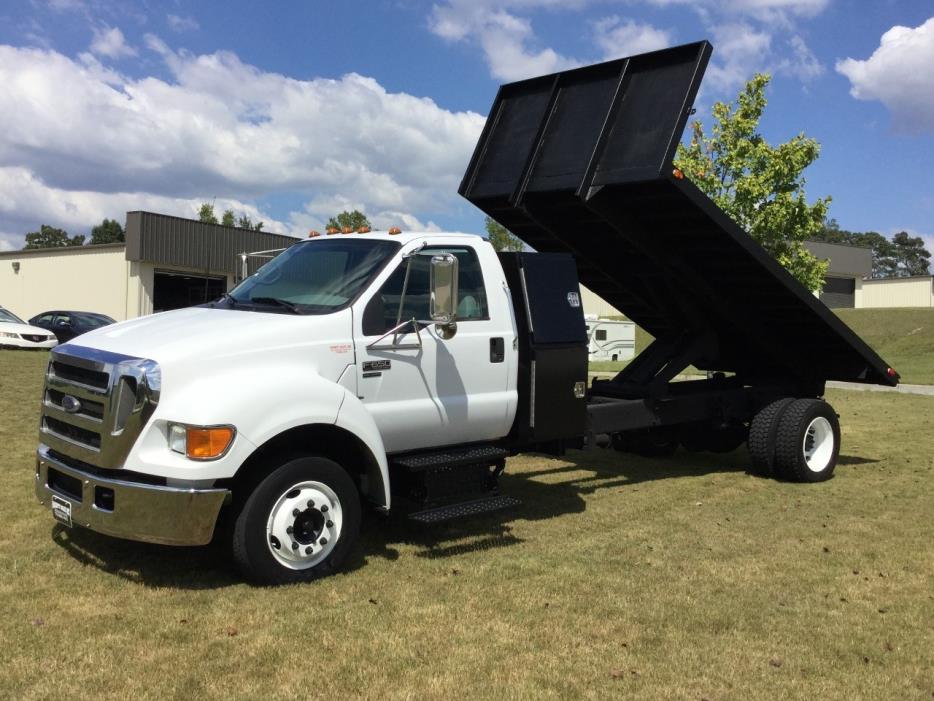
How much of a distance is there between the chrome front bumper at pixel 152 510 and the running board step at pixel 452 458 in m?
1.44

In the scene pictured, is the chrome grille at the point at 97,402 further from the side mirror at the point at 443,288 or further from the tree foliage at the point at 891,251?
the tree foliage at the point at 891,251

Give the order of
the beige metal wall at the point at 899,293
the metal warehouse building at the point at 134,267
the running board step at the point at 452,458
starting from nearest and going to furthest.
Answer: the running board step at the point at 452,458
the metal warehouse building at the point at 134,267
the beige metal wall at the point at 899,293

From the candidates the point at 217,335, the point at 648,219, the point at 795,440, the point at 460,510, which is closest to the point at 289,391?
the point at 217,335

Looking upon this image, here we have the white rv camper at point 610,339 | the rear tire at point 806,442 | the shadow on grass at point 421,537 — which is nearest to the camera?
the shadow on grass at point 421,537

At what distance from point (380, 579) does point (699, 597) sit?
2.00 m

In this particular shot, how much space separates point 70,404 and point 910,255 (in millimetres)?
145837

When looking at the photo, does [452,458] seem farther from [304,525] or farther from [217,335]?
[217,335]

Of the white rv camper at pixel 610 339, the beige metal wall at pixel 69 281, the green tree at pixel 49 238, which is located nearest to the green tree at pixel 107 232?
the green tree at pixel 49 238

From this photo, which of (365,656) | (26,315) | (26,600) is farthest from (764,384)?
(26,315)

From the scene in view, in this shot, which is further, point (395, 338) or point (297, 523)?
point (395, 338)

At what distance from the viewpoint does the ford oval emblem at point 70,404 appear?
533 centimetres

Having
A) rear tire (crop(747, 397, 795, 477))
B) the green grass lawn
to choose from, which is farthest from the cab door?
rear tire (crop(747, 397, 795, 477))

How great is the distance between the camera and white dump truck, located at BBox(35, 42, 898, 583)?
5.09 m

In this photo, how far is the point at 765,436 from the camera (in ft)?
30.3
